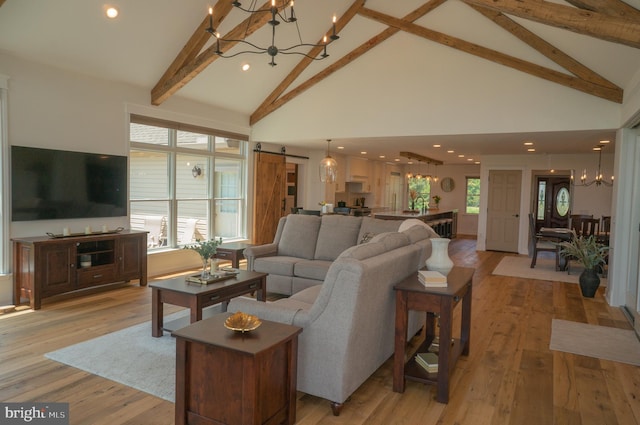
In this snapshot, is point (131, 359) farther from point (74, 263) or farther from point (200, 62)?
point (200, 62)

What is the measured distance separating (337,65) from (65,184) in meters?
4.72

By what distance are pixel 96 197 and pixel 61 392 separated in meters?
3.45

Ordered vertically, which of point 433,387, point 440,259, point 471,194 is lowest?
point 433,387

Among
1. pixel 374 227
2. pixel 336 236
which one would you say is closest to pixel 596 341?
pixel 374 227

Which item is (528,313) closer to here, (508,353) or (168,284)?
(508,353)

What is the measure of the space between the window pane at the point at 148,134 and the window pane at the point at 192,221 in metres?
1.06

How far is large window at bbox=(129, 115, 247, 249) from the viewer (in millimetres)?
6621

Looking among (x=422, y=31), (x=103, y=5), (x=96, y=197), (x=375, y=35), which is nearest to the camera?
(x=103, y=5)

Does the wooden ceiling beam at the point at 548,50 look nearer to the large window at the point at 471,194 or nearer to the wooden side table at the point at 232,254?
the wooden side table at the point at 232,254

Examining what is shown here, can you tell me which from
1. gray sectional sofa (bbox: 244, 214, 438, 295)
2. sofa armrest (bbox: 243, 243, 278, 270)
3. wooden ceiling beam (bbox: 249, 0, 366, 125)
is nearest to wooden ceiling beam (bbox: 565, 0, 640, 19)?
gray sectional sofa (bbox: 244, 214, 438, 295)

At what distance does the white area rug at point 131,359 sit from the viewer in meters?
3.11

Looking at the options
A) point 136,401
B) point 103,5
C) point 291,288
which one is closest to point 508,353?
point 291,288

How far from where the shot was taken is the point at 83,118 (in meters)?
5.70

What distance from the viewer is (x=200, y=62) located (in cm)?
590
